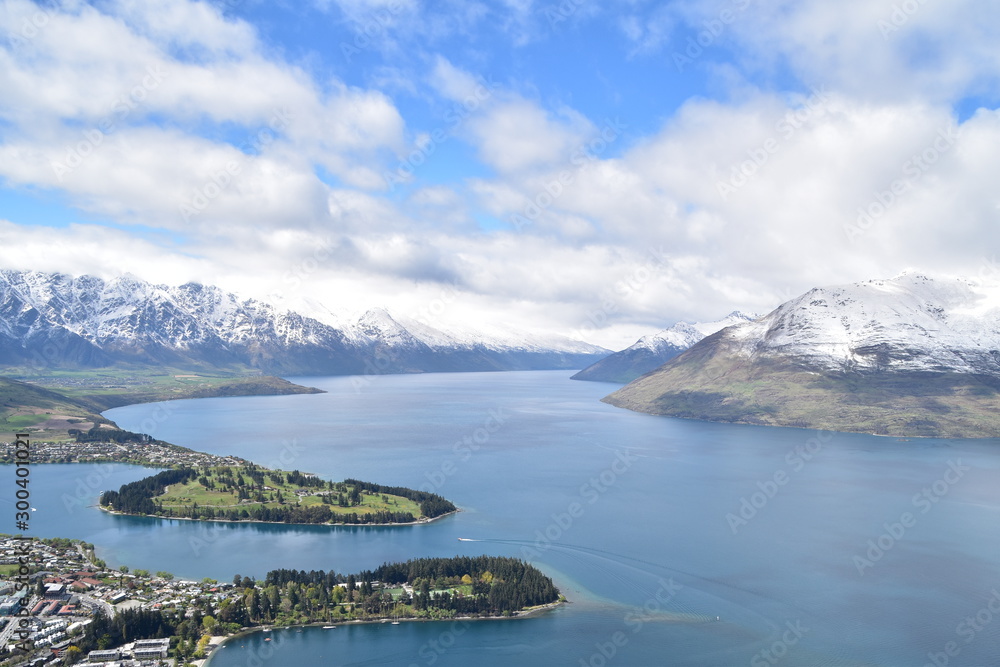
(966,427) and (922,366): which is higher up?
(922,366)

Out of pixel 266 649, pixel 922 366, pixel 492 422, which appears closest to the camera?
pixel 266 649

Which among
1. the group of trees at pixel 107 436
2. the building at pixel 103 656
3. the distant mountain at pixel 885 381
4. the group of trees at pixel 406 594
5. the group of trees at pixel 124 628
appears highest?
the distant mountain at pixel 885 381

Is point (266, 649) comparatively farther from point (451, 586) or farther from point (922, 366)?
point (922, 366)

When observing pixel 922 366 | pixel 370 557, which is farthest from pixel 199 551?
pixel 922 366

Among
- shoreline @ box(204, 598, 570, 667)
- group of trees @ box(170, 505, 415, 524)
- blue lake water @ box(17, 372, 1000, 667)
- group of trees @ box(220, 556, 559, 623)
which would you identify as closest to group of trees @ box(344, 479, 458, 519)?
group of trees @ box(170, 505, 415, 524)

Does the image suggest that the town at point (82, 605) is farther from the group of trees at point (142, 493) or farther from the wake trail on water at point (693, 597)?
the wake trail on water at point (693, 597)

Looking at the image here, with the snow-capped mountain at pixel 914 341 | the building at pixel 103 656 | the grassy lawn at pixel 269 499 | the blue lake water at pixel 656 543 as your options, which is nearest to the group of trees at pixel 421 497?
the grassy lawn at pixel 269 499

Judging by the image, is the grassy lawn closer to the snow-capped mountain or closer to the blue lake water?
the blue lake water

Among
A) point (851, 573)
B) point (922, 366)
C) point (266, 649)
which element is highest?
point (922, 366)
